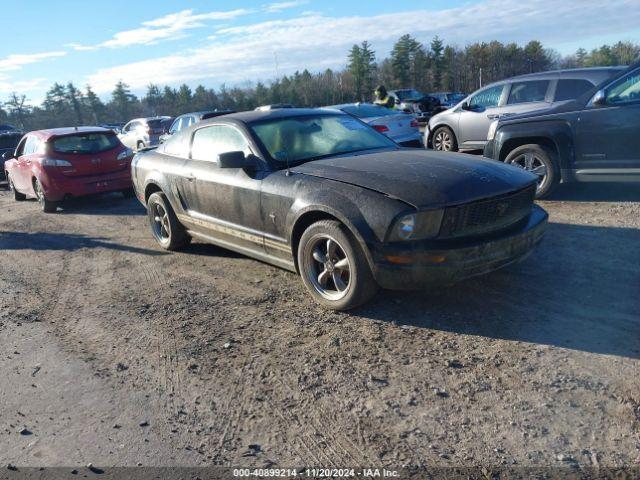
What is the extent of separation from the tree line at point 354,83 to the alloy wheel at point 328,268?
181 feet

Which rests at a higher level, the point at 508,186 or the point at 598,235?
the point at 508,186

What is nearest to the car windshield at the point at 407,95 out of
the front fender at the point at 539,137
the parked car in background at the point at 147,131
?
the parked car in background at the point at 147,131

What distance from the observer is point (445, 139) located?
11422 millimetres

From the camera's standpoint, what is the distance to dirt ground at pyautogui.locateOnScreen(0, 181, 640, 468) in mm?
2742

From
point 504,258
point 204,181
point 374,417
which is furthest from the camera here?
point 204,181

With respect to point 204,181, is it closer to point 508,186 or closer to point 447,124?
point 508,186

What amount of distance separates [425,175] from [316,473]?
238 centimetres

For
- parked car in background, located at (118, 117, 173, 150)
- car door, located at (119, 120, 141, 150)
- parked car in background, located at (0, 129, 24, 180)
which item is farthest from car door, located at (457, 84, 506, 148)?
car door, located at (119, 120, 141, 150)

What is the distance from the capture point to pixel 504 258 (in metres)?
3.96

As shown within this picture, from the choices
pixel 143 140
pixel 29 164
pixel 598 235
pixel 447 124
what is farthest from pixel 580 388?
pixel 143 140

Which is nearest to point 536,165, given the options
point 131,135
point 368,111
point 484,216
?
point 484,216

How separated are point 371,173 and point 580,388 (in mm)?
2126

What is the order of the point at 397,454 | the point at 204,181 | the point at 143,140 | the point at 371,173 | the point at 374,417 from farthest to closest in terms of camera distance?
the point at 143,140
the point at 204,181
the point at 371,173
the point at 374,417
the point at 397,454

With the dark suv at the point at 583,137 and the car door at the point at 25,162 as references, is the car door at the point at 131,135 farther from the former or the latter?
the dark suv at the point at 583,137
